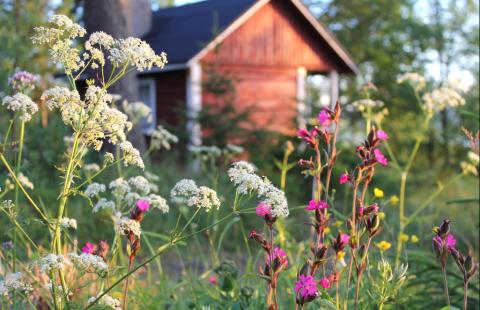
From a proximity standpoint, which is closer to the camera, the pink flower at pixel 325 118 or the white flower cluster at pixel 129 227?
the white flower cluster at pixel 129 227

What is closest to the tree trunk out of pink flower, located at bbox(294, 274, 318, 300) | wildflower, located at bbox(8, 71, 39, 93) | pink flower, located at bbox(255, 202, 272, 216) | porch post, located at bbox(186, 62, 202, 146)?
wildflower, located at bbox(8, 71, 39, 93)

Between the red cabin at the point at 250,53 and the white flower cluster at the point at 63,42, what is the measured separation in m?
12.1

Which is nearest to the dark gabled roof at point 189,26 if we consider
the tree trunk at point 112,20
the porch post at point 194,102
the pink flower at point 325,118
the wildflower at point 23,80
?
the porch post at point 194,102

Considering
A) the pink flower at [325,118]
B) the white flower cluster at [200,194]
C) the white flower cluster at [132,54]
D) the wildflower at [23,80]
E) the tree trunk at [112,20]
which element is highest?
the tree trunk at [112,20]

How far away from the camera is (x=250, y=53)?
16250 millimetres

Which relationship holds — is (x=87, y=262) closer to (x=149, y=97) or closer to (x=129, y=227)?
(x=129, y=227)

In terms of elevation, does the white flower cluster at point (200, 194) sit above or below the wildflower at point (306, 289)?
above

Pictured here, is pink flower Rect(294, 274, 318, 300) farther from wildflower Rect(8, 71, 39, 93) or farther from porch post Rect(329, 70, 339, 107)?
porch post Rect(329, 70, 339, 107)

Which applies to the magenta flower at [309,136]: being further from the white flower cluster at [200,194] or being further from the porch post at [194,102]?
the porch post at [194,102]

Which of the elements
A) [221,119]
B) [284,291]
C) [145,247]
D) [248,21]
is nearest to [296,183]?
[221,119]

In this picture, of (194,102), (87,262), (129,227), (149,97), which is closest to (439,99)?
(129,227)

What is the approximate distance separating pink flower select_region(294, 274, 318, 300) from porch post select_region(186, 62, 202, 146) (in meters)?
10.8

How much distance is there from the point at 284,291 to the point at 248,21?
12919mm

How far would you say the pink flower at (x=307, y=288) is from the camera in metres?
2.12
